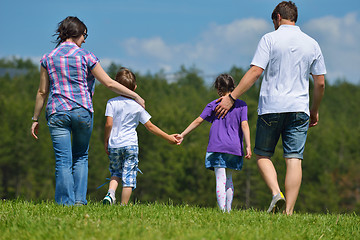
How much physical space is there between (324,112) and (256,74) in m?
98.8

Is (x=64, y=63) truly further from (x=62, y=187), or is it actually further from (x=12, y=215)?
(x=12, y=215)

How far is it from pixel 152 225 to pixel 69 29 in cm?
266

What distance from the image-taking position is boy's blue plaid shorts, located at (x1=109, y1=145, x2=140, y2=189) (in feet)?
20.9

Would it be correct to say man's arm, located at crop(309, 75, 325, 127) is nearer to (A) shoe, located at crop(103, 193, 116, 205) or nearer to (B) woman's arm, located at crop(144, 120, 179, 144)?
(B) woman's arm, located at crop(144, 120, 179, 144)

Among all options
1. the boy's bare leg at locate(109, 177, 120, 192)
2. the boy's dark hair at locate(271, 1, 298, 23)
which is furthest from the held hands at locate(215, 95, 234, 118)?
the boy's bare leg at locate(109, 177, 120, 192)

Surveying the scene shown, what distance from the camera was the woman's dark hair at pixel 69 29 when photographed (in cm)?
552

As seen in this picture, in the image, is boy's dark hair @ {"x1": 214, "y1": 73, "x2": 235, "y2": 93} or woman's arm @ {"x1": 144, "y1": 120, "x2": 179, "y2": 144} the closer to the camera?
boy's dark hair @ {"x1": 214, "y1": 73, "x2": 235, "y2": 93}

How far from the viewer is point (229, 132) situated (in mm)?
6285

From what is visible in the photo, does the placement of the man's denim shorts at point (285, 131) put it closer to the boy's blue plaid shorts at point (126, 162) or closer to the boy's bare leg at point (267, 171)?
the boy's bare leg at point (267, 171)

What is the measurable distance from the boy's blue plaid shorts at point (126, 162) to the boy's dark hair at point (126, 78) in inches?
32.2

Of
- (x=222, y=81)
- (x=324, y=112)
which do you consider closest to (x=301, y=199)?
(x=324, y=112)

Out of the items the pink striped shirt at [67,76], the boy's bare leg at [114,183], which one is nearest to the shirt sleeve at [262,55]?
the pink striped shirt at [67,76]

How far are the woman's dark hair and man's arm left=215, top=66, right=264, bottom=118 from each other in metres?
1.91

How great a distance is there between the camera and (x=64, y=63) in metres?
5.33
